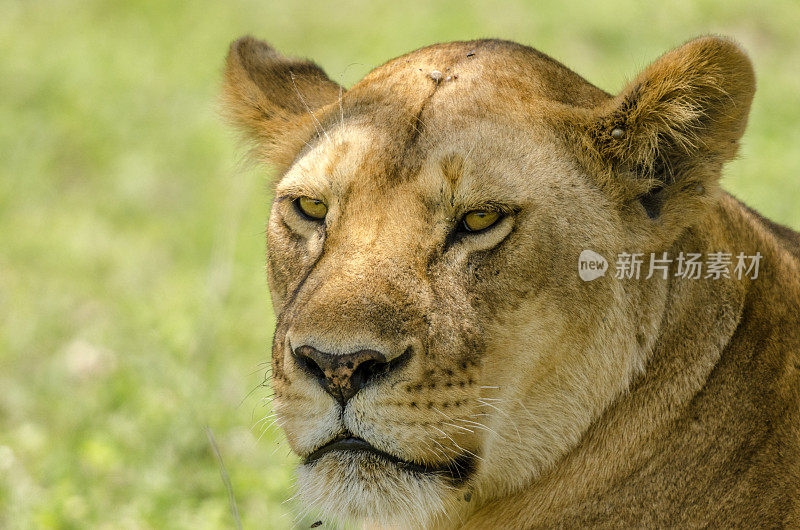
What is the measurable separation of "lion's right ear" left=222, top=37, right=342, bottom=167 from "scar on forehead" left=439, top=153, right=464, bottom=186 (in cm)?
93

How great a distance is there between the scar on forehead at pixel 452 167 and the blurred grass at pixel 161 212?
107cm

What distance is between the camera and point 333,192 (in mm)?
3141

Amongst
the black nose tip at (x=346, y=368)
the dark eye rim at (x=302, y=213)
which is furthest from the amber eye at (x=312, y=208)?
the black nose tip at (x=346, y=368)

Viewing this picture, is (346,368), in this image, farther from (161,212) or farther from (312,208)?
(161,212)

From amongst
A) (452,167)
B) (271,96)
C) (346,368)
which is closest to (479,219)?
(452,167)

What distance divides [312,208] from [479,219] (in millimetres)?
605

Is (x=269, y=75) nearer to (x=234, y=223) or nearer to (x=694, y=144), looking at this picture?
(x=694, y=144)

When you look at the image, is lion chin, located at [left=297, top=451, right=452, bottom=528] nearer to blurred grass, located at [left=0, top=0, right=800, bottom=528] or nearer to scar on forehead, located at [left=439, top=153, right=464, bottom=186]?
blurred grass, located at [left=0, top=0, right=800, bottom=528]

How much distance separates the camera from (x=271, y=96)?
13.0 ft

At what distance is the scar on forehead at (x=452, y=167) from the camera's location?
9.75 ft

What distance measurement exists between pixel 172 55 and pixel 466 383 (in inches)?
363
